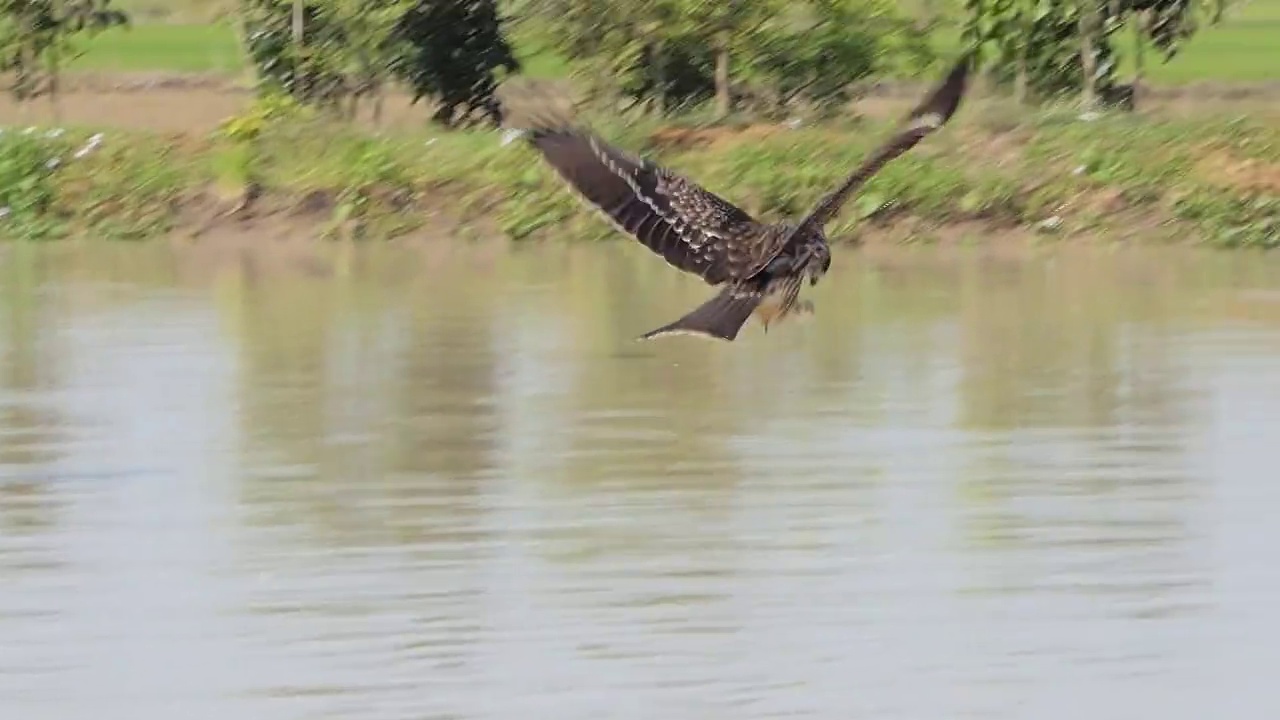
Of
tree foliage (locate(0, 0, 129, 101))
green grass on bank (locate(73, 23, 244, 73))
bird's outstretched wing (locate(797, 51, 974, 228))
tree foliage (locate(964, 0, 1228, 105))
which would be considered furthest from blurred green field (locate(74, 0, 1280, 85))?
bird's outstretched wing (locate(797, 51, 974, 228))

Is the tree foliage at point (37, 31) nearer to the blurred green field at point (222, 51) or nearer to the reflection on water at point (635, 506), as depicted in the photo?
the blurred green field at point (222, 51)

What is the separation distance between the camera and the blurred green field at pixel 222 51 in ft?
105

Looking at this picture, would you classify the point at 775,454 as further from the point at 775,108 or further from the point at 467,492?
the point at 775,108

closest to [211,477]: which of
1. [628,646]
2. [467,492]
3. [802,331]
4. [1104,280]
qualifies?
[467,492]

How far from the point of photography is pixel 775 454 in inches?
404

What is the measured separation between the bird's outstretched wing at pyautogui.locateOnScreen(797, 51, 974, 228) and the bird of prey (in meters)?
0.04

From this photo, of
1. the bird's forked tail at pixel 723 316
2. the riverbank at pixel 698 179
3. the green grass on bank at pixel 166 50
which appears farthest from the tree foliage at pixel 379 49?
the bird's forked tail at pixel 723 316

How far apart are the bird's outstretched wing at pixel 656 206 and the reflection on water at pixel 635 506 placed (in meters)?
0.75

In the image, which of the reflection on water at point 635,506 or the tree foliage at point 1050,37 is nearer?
the reflection on water at point 635,506

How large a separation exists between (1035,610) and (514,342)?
19.1 feet

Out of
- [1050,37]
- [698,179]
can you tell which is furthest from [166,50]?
[698,179]

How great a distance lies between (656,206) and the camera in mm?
9094

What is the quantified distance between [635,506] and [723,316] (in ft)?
2.30

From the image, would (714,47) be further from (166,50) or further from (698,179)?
(166,50)
